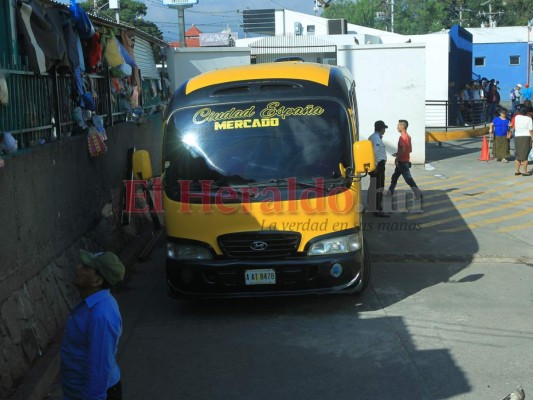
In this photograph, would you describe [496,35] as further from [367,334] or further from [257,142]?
[367,334]

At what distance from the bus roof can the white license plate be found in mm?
2319

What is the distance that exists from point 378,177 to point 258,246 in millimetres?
6889

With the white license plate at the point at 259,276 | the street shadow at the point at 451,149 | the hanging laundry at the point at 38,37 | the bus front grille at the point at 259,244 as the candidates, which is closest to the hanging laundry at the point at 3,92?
the hanging laundry at the point at 38,37

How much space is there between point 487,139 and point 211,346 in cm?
1677

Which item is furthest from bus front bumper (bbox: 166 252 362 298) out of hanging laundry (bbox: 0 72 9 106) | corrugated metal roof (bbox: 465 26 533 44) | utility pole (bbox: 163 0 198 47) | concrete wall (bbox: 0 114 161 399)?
corrugated metal roof (bbox: 465 26 533 44)

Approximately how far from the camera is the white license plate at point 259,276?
7.63 m

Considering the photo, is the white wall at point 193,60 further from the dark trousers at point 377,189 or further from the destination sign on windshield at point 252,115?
the destination sign on windshield at point 252,115

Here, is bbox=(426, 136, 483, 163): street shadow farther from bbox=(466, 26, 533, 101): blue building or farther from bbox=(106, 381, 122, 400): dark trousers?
bbox=(466, 26, 533, 101): blue building

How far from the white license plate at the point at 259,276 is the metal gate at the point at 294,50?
14990mm

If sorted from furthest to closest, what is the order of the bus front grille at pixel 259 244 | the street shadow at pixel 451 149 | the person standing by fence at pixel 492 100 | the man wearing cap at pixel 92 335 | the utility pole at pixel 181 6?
the person standing by fence at pixel 492 100 < the utility pole at pixel 181 6 < the street shadow at pixel 451 149 < the bus front grille at pixel 259 244 < the man wearing cap at pixel 92 335

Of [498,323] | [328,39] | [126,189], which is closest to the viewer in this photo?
[498,323]

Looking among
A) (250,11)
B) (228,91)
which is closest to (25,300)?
(228,91)

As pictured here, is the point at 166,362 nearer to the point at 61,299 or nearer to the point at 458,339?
the point at 61,299

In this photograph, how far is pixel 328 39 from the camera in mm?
28953
